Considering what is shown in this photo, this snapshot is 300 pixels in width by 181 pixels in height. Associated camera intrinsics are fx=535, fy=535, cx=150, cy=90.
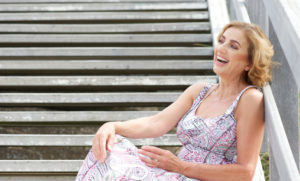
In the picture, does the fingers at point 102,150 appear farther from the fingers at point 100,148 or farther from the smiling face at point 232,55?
the smiling face at point 232,55

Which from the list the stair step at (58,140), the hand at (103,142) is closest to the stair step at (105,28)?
the stair step at (58,140)

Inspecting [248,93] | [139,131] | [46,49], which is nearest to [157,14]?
[46,49]

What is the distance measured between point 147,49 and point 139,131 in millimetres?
1498

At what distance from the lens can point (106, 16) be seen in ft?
14.5

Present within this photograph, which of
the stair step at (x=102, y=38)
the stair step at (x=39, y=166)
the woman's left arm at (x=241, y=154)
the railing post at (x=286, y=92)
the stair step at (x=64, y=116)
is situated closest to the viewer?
the woman's left arm at (x=241, y=154)

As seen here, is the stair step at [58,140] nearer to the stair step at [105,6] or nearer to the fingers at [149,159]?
the fingers at [149,159]

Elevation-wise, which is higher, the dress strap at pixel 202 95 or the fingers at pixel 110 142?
the dress strap at pixel 202 95

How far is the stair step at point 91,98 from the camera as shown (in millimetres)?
3586

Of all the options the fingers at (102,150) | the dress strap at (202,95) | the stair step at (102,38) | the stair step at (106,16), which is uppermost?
the stair step at (106,16)

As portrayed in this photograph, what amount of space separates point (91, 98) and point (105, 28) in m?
0.87

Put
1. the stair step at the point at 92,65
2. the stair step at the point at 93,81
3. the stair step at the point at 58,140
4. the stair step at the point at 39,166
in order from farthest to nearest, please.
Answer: the stair step at the point at 92,65
the stair step at the point at 93,81
the stair step at the point at 58,140
the stair step at the point at 39,166

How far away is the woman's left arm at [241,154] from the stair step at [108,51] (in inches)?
68.8

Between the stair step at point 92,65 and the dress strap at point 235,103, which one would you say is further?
the stair step at point 92,65

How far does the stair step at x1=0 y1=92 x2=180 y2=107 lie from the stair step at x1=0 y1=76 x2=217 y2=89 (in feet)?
0.42
